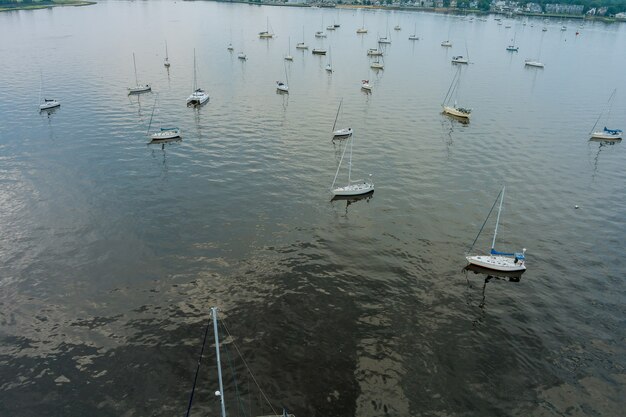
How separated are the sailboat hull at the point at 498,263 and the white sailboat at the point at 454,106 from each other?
8028cm

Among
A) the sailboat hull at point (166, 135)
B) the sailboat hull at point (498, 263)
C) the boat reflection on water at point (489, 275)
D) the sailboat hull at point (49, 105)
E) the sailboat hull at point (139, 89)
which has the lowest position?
the boat reflection on water at point (489, 275)

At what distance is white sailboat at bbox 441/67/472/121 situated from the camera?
128750 mm

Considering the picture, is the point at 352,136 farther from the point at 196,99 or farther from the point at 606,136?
the point at 606,136

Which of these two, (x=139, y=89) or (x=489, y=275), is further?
(x=139, y=89)

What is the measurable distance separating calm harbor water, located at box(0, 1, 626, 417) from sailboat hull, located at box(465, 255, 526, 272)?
1.95m

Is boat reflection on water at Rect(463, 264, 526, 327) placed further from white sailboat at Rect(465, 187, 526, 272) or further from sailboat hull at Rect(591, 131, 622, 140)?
sailboat hull at Rect(591, 131, 622, 140)

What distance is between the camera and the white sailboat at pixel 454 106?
12875 cm

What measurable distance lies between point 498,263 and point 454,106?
302ft

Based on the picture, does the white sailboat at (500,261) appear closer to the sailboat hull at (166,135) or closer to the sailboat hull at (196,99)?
the sailboat hull at (166,135)

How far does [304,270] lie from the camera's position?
57.9 metres

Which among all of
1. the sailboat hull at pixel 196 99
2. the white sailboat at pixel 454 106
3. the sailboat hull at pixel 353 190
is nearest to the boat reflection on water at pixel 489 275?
the sailboat hull at pixel 353 190

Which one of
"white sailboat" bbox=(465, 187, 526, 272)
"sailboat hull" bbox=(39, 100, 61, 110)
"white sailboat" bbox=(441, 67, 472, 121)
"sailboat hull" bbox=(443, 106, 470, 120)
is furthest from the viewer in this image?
"white sailboat" bbox=(441, 67, 472, 121)

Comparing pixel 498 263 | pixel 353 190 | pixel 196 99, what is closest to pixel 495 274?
pixel 498 263

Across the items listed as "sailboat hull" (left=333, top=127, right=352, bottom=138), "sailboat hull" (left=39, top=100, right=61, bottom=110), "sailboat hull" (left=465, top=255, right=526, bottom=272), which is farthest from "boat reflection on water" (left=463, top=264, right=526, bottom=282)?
"sailboat hull" (left=39, top=100, right=61, bottom=110)
